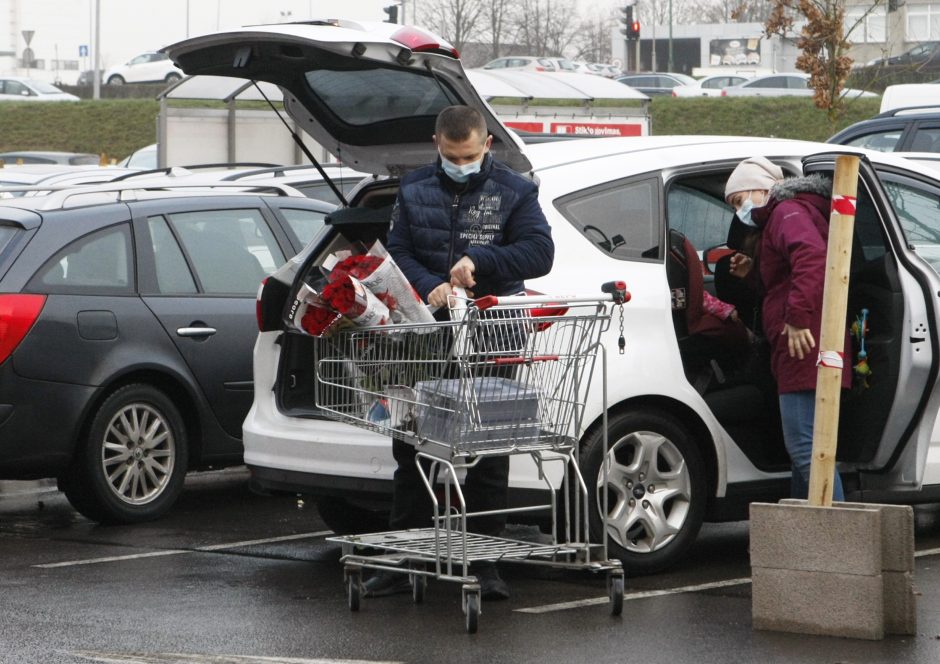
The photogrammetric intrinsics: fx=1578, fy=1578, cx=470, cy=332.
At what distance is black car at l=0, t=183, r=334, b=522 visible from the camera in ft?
25.6

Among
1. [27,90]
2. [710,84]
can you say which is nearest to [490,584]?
[710,84]

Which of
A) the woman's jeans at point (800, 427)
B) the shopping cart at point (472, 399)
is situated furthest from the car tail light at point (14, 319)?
the woman's jeans at point (800, 427)

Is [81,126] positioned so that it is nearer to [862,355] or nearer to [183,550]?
[183,550]

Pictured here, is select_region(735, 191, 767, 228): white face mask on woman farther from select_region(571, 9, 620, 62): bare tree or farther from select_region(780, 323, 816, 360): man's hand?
select_region(571, 9, 620, 62): bare tree

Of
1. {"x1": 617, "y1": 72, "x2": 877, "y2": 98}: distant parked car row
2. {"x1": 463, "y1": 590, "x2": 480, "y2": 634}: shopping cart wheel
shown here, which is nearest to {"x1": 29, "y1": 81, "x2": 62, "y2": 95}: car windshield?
{"x1": 617, "y1": 72, "x2": 877, "y2": 98}: distant parked car row

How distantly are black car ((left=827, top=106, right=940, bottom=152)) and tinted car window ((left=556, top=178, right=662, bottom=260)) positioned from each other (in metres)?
7.05

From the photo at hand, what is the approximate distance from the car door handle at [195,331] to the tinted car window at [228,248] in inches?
11.1

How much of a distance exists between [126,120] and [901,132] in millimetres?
35862

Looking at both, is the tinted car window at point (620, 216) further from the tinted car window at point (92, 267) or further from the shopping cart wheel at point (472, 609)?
the tinted car window at point (92, 267)

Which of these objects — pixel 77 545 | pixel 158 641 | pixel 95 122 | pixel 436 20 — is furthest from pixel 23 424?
pixel 436 20

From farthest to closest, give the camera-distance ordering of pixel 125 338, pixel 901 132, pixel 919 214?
pixel 901 132, pixel 125 338, pixel 919 214

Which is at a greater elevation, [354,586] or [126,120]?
[126,120]

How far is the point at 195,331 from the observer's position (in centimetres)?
839

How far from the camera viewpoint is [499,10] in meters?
74.6
